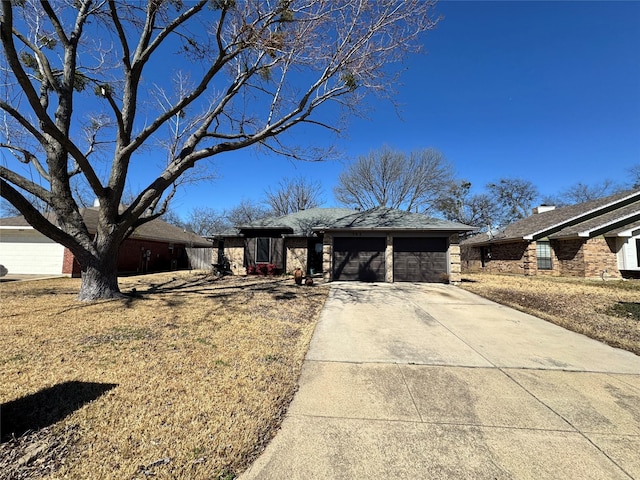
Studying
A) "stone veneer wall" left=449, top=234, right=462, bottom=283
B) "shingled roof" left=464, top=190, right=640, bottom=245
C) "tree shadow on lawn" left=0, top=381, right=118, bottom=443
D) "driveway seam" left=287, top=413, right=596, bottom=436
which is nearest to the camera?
"tree shadow on lawn" left=0, top=381, right=118, bottom=443

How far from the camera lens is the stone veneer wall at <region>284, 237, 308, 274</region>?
52.4 feet

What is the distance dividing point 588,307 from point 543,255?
10.8m

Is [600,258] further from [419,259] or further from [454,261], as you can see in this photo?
[419,259]

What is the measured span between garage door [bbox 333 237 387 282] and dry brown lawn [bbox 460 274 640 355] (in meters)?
3.89

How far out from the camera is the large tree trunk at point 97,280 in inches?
298

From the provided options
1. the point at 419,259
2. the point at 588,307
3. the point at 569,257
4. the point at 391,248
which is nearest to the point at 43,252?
the point at 391,248

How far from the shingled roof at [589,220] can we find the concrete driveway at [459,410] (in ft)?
44.0

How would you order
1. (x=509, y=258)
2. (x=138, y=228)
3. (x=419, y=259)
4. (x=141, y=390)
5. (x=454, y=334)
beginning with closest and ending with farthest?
(x=141, y=390) → (x=454, y=334) → (x=419, y=259) → (x=138, y=228) → (x=509, y=258)

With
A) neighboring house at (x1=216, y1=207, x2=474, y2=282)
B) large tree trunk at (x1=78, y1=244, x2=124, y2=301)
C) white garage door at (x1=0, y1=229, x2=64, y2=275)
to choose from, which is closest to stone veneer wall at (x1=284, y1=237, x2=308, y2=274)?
neighboring house at (x1=216, y1=207, x2=474, y2=282)

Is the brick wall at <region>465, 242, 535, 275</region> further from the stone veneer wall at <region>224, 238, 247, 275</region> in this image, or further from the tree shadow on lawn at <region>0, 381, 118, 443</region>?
the tree shadow on lawn at <region>0, 381, 118, 443</region>

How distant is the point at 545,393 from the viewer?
10.8ft

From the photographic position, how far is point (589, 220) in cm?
1647

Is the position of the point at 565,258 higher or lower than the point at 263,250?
lower

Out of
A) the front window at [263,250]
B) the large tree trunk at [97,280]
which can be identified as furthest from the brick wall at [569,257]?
the large tree trunk at [97,280]
